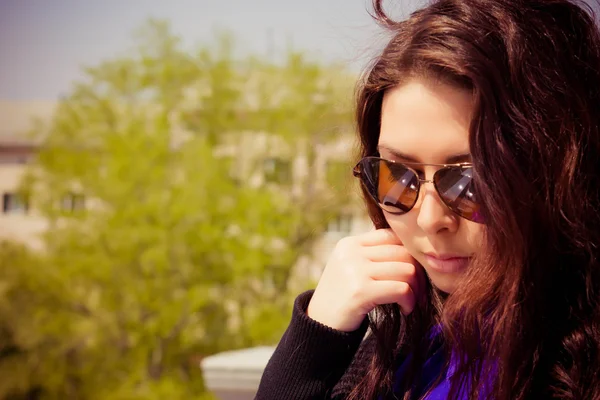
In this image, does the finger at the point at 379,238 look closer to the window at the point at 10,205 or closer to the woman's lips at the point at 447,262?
the woman's lips at the point at 447,262

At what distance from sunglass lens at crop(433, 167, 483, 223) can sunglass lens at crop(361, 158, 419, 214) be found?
53mm

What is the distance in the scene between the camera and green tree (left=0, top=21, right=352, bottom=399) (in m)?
22.2

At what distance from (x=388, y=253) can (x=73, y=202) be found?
77.9 feet

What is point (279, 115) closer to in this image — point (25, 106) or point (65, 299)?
point (65, 299)

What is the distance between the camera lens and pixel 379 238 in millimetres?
1301

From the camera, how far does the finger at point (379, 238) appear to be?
1299 mm

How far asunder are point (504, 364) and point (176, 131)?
23.4 meters

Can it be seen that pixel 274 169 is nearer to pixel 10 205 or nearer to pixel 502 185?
pixel 10 205

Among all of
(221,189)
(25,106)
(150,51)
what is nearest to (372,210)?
(221,189)

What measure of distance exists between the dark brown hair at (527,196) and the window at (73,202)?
22.8 meters

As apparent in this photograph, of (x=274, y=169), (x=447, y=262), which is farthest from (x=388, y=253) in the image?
(x=274, y=169)

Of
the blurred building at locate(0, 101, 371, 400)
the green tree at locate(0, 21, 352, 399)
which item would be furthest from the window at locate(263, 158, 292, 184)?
the green tree at locate(0, 21, 352, 399)

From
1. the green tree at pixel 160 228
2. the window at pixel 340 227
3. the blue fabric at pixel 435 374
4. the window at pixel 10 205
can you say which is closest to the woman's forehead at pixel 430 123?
the blue fabric at pixel 435 374

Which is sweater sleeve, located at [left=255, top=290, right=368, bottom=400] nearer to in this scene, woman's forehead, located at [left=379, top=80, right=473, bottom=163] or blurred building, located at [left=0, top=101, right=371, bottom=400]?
woman's forehead, located at [left=379, top=80, right=473, bottom=163]
